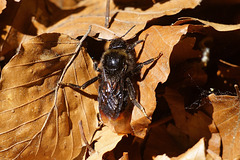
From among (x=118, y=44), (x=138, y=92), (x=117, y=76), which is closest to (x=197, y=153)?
(x=138, y=92)

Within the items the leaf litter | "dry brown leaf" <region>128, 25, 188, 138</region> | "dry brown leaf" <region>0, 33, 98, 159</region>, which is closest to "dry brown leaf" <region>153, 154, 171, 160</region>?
the leaf litter

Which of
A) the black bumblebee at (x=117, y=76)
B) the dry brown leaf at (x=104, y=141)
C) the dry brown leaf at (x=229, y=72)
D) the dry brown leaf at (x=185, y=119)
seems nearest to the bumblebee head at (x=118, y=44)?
the black bumblebee at (x=117, y=76)

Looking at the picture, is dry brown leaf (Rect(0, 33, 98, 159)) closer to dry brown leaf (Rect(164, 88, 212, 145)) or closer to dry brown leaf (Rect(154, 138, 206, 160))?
dry brown leaf (Rect(164, 88, 212, 145))

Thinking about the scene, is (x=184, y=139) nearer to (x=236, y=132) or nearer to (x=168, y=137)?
(x=168, y=137)

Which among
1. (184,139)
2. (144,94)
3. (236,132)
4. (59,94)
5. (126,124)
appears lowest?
(184,139)

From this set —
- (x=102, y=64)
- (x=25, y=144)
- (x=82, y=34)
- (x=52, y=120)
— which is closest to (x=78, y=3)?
(x=82, y=34)

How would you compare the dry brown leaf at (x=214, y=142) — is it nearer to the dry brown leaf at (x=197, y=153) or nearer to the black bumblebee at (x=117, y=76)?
the dry brown leaf at (x=197, y=153)

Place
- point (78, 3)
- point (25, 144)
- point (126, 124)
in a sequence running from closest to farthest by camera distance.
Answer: point (25, 144) < point (126, 124) < point (78, 3)
